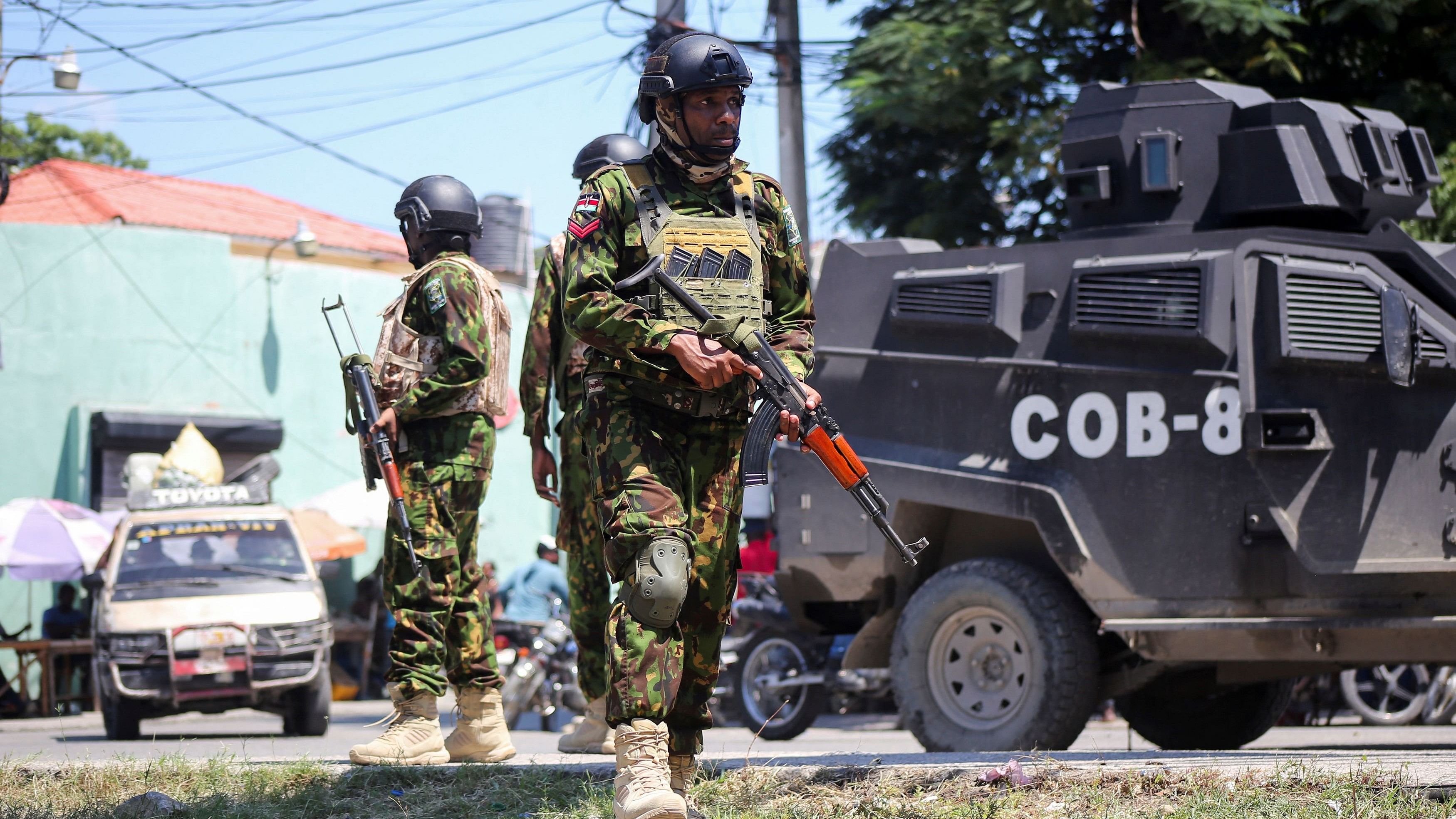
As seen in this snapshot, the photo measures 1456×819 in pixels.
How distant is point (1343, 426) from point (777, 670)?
5.19 meters

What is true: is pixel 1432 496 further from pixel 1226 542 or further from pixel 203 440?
pixel 203 440

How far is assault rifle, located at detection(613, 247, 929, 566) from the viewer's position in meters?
4.39

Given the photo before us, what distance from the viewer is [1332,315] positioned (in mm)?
6512

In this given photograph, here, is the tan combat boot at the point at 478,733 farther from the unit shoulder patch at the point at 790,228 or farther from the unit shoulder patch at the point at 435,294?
the unit shoulder patch at the point at 790,228

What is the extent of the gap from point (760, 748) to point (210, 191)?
75.0 ft

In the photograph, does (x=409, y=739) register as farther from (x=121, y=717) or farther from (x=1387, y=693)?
(x=1387, y=693)

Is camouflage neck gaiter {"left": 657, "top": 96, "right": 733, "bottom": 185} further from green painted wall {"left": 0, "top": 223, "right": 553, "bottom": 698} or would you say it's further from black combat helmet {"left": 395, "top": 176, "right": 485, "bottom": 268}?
green painted wall {"left": 0, "top": 223, "right": 553, "bottom": 698}

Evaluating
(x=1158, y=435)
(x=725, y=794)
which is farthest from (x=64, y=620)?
(x=725, y=794)

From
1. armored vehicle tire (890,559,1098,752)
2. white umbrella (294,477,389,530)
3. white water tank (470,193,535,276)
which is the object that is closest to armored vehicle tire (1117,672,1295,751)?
armored vehicle tire (890,559,1098,752)

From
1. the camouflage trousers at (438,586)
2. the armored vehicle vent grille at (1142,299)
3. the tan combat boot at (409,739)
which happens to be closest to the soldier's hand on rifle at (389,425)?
the camouflage trousers at (438,586)

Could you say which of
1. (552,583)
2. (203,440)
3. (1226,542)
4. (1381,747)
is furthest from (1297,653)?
(203,440)

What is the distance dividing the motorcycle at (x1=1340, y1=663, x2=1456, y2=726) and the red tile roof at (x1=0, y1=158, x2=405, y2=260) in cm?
1590

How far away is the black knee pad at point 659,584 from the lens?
4.16 m

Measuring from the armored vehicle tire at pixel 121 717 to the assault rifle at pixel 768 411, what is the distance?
8.11 meters
